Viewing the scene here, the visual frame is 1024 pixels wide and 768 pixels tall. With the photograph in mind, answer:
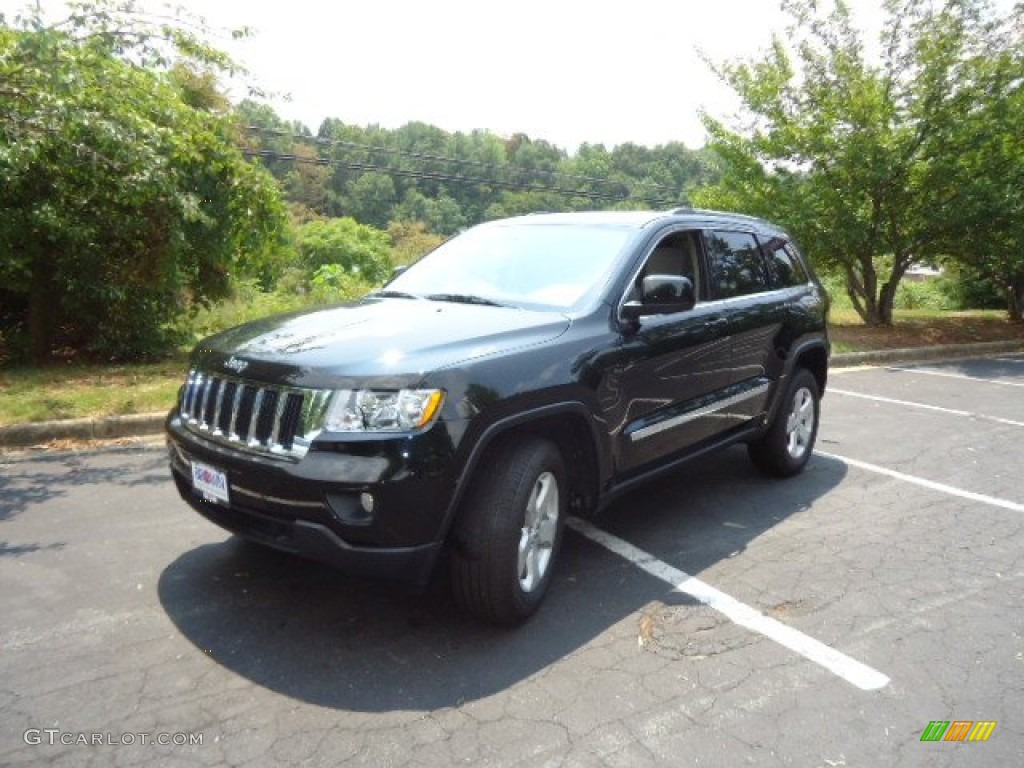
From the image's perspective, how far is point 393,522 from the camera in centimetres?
279

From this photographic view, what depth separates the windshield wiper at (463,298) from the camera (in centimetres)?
386

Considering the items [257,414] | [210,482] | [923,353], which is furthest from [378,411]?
[923,353]

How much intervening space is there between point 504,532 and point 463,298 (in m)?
1.43

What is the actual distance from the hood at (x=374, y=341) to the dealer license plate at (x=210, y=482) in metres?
0.42

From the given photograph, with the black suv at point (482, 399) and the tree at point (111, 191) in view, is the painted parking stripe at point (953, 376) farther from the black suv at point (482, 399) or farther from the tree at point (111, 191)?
the tree at point (111, 191)

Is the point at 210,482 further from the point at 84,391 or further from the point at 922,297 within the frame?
the point at 922,297

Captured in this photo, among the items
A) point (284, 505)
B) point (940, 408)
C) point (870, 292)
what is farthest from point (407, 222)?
point (284, 505)

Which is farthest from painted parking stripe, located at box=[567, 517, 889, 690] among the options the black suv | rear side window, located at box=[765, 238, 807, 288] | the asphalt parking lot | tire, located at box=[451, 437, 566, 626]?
rear side window, located at box=[765, 238, 807, 288]

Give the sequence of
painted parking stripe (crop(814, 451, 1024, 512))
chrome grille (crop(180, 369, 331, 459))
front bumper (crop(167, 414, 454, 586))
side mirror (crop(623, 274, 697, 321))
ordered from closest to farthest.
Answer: front bumper (crop(167, 414, 454, 586))
chrome grille (crop(180, 369, 331, 459))
side mirror (crop(623, 274, 697, 321))
painted parking stripe (crop(814, 451, 1024, 512))

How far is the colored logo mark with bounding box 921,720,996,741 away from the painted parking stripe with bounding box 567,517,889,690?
256 millimetres

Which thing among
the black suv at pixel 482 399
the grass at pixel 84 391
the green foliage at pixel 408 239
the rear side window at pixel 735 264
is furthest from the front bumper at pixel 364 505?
the green foliage at pixel 408 239

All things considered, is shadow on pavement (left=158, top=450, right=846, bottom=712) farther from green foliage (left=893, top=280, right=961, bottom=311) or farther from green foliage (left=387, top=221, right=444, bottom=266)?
green foliage (left=387, top=221, right=444, bottom=266)

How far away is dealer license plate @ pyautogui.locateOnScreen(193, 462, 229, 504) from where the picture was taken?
3.09 m

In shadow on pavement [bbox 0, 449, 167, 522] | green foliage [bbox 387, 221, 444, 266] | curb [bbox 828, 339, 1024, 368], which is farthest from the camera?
green foliage [bbox 387, 221, 444, 266]
